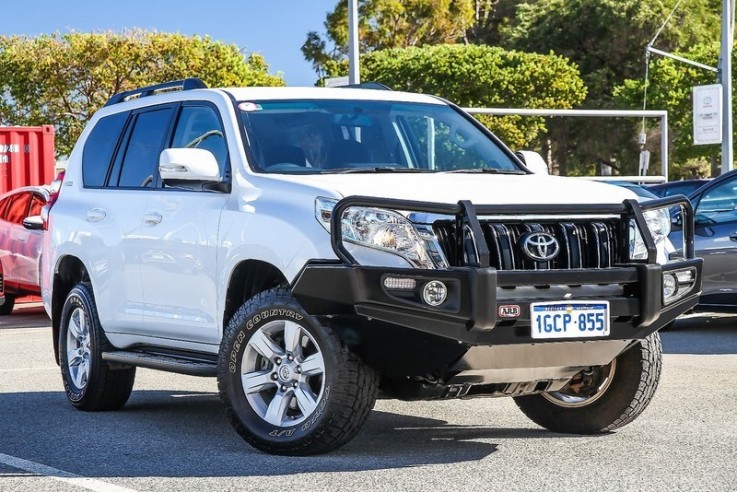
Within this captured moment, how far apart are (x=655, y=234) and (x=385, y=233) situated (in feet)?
4.50

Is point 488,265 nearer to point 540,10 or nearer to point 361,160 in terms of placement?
point 361,160

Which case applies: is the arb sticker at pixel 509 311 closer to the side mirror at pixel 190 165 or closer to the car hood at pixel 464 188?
the car hood at pixel 464 188

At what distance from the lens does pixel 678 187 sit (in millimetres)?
18344

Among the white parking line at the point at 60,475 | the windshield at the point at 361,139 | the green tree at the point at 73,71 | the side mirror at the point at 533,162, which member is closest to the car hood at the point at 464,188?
the windshield at the point at 361,139

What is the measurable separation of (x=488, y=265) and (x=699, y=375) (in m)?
4.64

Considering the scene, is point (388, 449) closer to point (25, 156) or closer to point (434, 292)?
point (434, 292)

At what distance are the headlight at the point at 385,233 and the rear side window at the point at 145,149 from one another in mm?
2234

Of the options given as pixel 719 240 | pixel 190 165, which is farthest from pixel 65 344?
pixel 719 240

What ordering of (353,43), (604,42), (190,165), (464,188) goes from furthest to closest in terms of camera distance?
(604,42) < (353,43) < (190,165) < (464,188)

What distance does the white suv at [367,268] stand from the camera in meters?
6.39

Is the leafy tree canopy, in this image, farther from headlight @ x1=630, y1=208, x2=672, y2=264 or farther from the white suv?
headlight @ x1=630, y1=208, x2=672, y2=264

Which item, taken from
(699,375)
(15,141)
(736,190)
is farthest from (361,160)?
(15,141)

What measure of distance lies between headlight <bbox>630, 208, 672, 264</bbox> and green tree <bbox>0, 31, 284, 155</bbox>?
44547 mm

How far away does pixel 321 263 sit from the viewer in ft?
21.6
